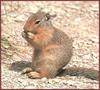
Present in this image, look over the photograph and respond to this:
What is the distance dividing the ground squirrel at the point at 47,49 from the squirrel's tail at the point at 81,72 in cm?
20

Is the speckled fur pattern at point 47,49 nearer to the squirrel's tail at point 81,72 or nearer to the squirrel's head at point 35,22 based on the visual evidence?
the squirrel's head at point 35,22

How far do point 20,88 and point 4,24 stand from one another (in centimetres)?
347

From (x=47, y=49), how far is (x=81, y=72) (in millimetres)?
762

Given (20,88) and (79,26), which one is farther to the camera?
A: (79,26)

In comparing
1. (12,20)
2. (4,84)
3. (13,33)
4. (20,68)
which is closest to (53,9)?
(12,20)

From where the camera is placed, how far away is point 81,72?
336 inches

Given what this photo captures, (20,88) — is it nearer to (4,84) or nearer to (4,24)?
(4,84)

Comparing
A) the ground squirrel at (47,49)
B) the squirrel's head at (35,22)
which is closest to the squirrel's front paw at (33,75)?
the ground squirrel at (47,49)

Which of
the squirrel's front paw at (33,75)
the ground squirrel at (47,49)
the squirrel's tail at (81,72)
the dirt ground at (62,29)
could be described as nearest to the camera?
the dirt ground at (62,29)

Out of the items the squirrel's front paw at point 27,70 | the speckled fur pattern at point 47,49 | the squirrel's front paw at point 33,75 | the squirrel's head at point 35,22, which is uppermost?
the squirrel's head at point 35,22

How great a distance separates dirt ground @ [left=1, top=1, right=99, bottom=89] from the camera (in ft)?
26.0

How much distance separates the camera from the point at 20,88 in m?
7.58

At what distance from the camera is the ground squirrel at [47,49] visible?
26.7 feet

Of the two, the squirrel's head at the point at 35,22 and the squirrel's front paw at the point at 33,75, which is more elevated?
the squirrel's head at the point at 35,22
